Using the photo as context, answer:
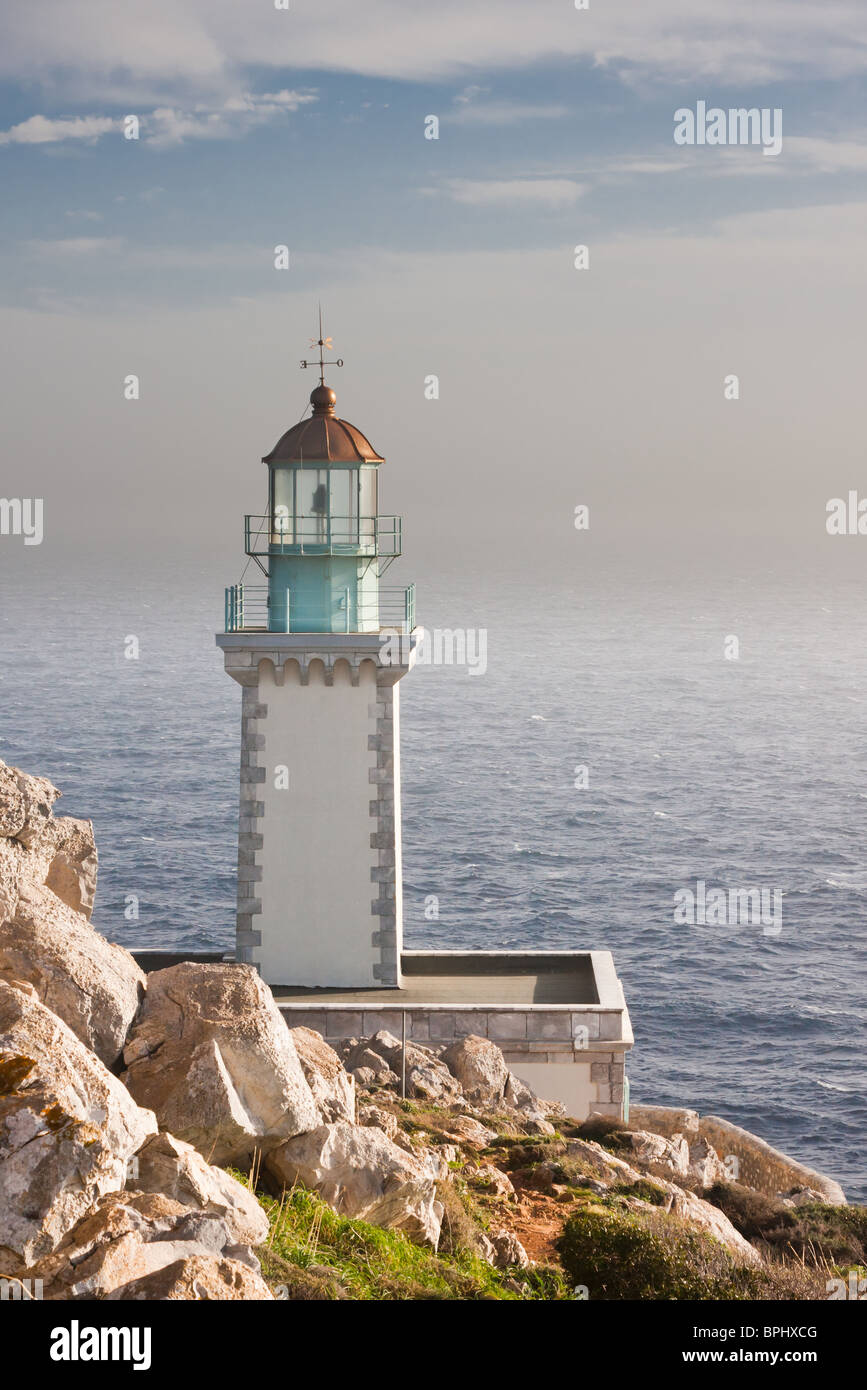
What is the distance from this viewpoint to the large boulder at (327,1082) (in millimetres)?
13211

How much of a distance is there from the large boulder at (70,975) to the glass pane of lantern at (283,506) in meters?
11.6

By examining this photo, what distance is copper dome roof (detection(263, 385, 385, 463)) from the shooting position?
75.3 ft

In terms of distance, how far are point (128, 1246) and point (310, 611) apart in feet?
51.2

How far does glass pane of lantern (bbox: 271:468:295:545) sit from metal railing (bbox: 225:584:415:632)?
0.89 metres

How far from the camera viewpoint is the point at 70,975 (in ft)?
38.5

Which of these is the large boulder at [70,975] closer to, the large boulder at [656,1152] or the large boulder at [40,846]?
the large boulder at [40,846]

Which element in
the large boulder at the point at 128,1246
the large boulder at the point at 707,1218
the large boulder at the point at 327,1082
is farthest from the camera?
the large boulder at the point at 707,1218

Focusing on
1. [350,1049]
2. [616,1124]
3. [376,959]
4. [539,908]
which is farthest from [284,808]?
[539,908]

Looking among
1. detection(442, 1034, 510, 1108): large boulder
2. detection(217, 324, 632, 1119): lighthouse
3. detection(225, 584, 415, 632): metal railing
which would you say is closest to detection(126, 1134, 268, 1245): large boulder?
detection(442, 1034, 510, 1108): large boulder

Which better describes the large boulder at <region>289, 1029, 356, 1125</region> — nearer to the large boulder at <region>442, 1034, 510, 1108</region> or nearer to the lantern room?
the large boulder at <region>442, 1034, 510, 1108</region>

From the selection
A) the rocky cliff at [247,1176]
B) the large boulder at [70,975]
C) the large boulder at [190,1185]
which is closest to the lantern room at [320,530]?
the rocky cliff at [247,1176]

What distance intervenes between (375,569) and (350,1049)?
7686mm

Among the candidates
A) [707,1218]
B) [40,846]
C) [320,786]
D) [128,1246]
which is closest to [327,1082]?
[40,846]
